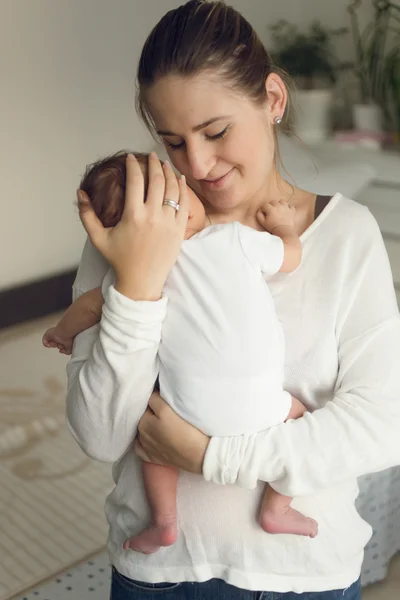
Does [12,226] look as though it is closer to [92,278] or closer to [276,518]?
[92,278]

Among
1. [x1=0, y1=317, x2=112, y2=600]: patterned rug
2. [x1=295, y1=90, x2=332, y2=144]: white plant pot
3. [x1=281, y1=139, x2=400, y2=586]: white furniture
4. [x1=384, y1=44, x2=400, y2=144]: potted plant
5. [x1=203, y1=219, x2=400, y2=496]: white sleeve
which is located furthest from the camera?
[x1=295, y1=90, x2=332, y2=144]: white plant pot

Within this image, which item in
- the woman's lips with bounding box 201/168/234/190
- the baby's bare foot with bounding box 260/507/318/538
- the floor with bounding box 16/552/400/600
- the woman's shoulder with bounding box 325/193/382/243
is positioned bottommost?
the floor with bounding box 16/552/400/600

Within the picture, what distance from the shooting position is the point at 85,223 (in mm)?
953

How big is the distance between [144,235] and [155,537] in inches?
15.5

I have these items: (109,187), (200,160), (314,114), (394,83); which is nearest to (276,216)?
(200,160)

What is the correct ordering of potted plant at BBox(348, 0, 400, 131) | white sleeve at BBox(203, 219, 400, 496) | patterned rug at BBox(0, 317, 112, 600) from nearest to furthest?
white sleeve at BBox(203, 219, 400, 496) → patterned rug at BBox(0, 317, 112, 600) → potted plant at BBox(348, 0, 400, 131)

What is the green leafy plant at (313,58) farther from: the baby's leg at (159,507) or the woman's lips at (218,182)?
the baby's leg at (159,507)

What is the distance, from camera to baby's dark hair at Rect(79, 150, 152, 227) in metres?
0.98

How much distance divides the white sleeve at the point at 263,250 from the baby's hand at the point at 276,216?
0.23 feet

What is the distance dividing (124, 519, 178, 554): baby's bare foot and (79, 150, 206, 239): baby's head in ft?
1.31

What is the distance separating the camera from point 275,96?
1.09m

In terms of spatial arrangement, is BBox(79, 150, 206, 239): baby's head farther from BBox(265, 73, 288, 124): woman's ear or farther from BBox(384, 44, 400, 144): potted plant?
BBox(384, 44, 400, 144): potted plant

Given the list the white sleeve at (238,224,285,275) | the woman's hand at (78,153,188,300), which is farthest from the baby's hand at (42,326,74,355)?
the white sleeve at (238,224,285,275)

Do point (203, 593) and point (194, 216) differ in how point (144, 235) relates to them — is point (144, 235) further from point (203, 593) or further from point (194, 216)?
point (203, 593)
